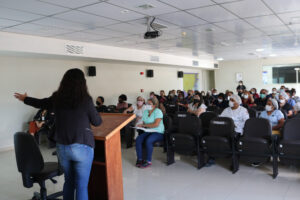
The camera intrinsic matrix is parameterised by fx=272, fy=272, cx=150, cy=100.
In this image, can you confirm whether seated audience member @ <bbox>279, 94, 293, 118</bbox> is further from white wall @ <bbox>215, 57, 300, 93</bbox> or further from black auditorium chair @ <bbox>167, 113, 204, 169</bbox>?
white wall @ <bbox>215, 57, 300, 93</bbox>

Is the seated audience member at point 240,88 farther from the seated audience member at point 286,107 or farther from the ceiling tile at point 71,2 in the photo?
the ceiling tile at point 71,2

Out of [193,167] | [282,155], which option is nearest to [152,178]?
[193,167]

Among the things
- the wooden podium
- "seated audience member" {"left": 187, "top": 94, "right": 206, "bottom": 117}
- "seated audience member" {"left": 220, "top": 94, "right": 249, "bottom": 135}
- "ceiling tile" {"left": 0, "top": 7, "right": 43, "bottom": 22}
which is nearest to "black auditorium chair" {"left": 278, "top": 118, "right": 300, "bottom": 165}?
"seated audience member" {"left": 220, "top": 94, "right": 249, "bottom": 135}

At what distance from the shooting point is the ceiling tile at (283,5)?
15.0ft

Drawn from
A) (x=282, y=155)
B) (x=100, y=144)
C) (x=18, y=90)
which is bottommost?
(x=282, y=155)

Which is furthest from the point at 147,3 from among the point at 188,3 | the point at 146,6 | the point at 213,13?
the point at 213,13

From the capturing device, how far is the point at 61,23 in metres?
5.49

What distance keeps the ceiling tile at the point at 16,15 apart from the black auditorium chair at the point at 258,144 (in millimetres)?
4208

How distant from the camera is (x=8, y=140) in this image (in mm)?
7277

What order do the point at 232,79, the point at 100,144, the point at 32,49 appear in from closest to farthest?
1. the point at 100,144
2. the point at 32,49
3. the point at 232,79

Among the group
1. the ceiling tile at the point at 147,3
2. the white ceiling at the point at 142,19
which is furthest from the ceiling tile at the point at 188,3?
the ceiling tile at the point at 147,3

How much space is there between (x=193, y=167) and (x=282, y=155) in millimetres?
1536

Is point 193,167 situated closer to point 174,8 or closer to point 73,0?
point 174,8

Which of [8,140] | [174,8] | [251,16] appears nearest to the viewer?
[174,8]
